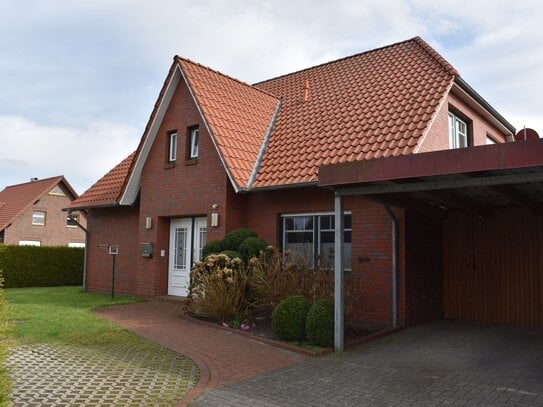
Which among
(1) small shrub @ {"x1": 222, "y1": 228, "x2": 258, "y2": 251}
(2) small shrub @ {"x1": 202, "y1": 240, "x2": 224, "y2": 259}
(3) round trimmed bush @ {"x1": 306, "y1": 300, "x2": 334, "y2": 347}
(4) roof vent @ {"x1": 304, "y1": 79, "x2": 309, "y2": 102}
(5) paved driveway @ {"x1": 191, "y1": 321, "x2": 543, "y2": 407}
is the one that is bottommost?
(5) paved driveway @ {"x1": 191, "y1": 321, "x2": 543, "y2": 407}

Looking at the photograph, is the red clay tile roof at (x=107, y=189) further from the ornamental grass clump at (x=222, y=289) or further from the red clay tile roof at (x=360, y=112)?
Answer: the ornamental grass clump at (x=222, y=289)

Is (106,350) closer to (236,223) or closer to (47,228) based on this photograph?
(236,223)

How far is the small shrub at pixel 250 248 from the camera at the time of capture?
34.0 feet

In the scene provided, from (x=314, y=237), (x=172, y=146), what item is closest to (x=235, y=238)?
(x=314, y=237)

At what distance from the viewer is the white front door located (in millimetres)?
13242

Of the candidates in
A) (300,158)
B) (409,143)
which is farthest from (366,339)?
(300,158)

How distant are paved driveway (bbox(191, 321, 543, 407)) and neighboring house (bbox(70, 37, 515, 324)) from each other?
1820 millimetres

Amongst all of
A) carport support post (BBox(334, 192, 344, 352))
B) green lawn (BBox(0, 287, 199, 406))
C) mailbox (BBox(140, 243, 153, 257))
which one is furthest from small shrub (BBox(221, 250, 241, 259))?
mailbox (BBox(140, 243, 153, 257))

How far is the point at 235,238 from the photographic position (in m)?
10.9

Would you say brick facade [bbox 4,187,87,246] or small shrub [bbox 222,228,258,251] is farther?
brick facade [bbox 4,187,87,246]

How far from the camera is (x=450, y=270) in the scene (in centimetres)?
1064

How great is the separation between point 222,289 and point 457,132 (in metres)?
7.76

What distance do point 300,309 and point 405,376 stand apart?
2187mm

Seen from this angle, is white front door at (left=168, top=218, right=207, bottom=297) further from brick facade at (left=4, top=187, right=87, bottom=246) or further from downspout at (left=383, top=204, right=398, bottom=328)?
brick facade at (left=4, top=187, right=87, bottom=246)
